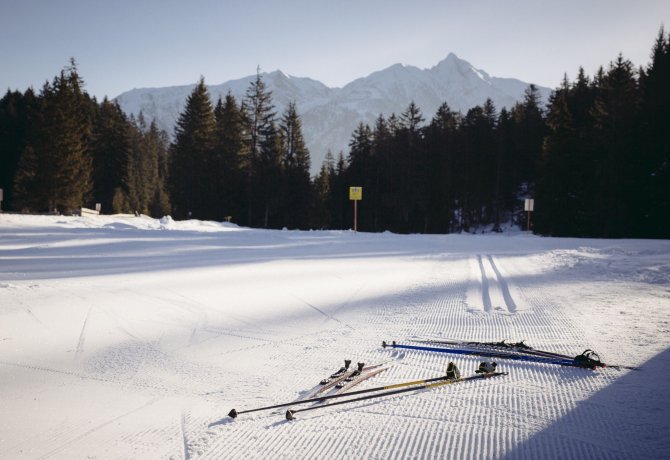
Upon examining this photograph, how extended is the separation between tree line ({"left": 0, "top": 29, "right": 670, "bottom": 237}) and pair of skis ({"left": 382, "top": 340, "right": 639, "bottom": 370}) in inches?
1242

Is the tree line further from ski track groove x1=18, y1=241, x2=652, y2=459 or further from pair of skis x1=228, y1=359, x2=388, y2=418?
pair of skis x1=228, y1=359, x2=388, y2=418

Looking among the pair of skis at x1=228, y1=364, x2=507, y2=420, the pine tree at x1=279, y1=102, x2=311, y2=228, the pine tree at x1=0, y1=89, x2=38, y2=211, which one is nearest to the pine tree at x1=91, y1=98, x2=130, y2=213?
the pine tree at x1=0, y1=89, x2=38, y2=211

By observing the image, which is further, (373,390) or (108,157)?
(108,157)

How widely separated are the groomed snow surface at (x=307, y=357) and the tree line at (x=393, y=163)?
26.5 m

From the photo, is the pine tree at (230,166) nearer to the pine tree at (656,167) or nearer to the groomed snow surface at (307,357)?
the groomed snow surface at (307,357)

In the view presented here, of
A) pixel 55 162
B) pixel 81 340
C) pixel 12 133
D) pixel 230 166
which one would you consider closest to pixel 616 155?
pixel 230 166

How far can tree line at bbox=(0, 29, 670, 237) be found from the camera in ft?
102

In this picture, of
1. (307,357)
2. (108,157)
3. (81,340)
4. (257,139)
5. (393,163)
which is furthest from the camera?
(108,157)

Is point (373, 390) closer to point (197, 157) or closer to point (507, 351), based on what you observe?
point (507, 351)

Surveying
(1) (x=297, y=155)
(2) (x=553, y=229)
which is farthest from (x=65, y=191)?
(2) (x=553, y=229)

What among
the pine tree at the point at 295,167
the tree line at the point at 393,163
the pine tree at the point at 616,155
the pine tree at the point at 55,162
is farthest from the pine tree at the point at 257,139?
the pine tree at the point at 616,155

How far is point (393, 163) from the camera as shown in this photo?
152 feet

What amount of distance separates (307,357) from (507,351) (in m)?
2.34

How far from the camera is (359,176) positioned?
50531mm
